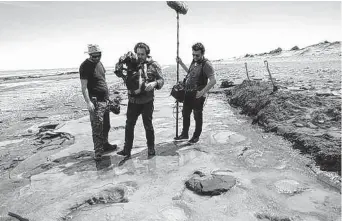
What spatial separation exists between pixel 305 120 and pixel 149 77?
3900mm

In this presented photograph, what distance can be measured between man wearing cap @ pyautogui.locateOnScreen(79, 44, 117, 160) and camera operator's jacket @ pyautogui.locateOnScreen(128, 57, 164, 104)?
0.58 m

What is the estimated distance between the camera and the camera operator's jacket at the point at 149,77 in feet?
16.1

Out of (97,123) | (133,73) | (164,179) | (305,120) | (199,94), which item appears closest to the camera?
(164,179)

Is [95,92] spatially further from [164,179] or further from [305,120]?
[305,120]

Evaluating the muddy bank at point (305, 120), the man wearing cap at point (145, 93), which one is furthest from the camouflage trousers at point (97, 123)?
the muddy bank at point (305, 120)

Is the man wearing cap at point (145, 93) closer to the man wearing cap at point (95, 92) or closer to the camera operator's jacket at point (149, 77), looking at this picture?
the camera operator's jacket at point (149, 77)

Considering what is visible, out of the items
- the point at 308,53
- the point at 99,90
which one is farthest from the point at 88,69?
the point at 308,53

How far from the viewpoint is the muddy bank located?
4.76 meters

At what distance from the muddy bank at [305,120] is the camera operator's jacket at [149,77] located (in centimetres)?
288

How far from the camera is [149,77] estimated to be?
195 inches

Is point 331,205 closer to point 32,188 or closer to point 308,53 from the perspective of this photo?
point 32,188

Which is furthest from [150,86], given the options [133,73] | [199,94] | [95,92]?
[199,94]

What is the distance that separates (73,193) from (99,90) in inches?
76.0

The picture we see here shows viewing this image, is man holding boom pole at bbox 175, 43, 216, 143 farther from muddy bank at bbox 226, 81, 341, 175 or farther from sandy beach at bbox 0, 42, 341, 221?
muddy bank at bbox 226, 81, 341, 175
